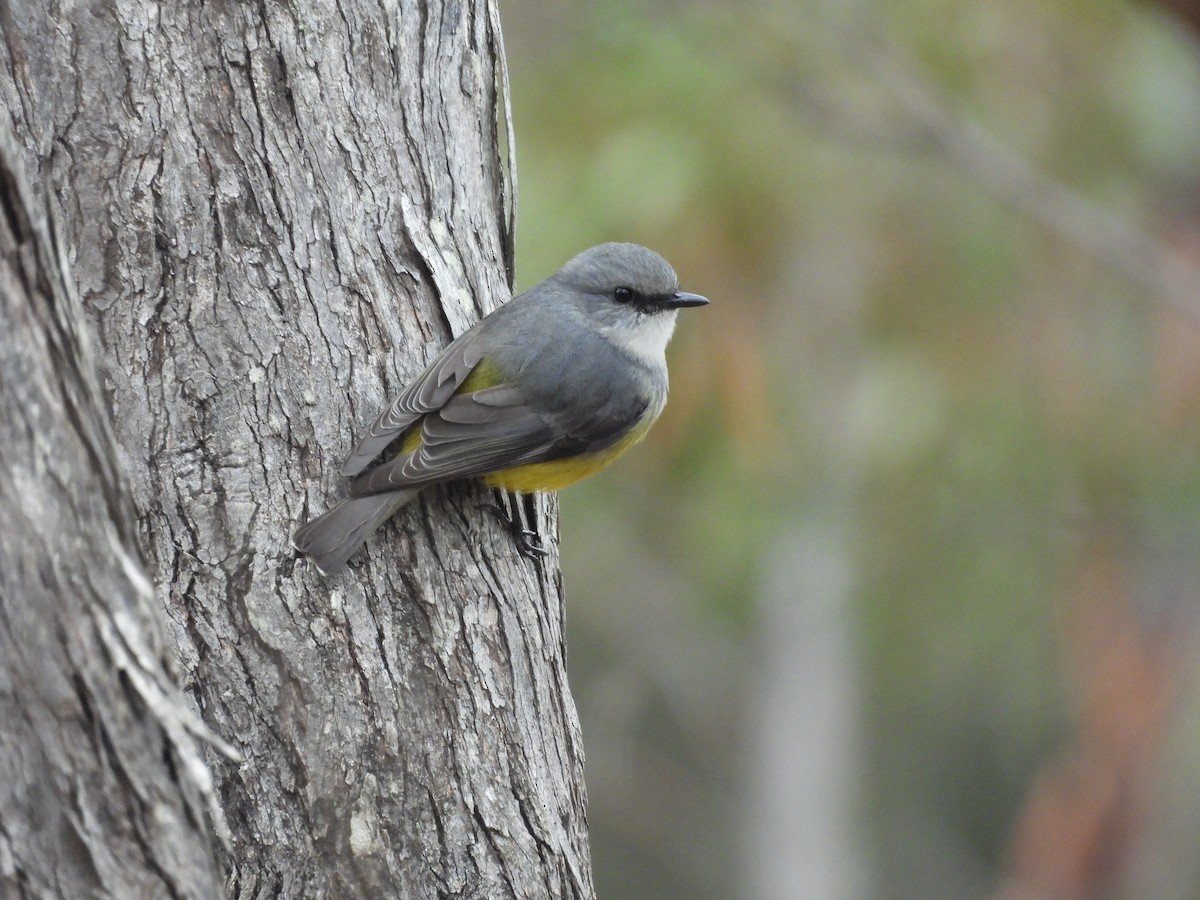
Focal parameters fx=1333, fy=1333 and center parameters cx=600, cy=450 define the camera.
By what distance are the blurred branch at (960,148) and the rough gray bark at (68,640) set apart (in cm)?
685

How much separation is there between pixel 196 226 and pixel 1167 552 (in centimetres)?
869

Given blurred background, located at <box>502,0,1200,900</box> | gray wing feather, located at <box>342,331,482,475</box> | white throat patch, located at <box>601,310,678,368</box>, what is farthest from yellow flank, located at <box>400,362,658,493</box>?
blurred background, located at <box>502,0,1200,900</box>

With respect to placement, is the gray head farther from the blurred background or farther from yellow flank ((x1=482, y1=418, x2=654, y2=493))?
the blurred background

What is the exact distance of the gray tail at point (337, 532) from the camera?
10.7 feet

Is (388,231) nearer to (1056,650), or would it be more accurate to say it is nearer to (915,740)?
(1056,650)

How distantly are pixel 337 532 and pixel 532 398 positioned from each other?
1.14 m

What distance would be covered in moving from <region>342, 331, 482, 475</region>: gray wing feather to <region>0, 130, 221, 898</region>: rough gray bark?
1.38 meters

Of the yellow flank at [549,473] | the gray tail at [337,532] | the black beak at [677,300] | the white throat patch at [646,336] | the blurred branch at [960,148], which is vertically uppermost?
the blurred branch at [960,148]

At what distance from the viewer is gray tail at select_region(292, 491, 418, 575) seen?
3260mm

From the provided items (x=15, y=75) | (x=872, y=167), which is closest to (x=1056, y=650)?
(x=872, y=167)

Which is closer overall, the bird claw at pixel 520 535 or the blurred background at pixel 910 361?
the bird claw at pixel 520 535

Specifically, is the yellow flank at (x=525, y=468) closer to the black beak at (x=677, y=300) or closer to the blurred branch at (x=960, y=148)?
the black beak at (x=677, y=300)

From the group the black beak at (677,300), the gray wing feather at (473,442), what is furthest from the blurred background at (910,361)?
the gray wing feather at (473,442)

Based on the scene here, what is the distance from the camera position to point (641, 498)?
12.8m
